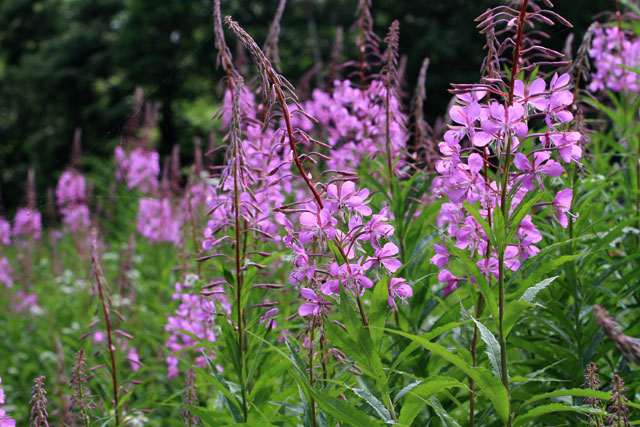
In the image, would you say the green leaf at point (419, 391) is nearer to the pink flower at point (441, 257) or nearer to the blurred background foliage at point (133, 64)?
the pink flower at point (441, 257)

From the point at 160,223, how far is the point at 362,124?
4.12 m

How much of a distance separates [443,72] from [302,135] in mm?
19407

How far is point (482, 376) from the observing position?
5.11 feet

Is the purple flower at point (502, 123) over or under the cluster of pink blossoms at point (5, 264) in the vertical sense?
over

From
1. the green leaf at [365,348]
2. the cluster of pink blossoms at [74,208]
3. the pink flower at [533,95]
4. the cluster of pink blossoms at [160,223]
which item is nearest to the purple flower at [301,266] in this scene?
the green leaf at [365,348]

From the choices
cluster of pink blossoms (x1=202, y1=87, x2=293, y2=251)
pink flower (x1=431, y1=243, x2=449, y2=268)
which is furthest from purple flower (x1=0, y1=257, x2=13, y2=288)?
pink flower (x1=431, y1=243, x2=449, y2=268)

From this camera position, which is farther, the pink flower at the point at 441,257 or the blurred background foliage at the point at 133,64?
the blurred background foliage at the point at 133,64

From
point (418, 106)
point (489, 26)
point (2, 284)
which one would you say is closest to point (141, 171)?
point (2, 284)

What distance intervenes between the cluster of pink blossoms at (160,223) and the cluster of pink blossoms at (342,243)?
5547 millimetres

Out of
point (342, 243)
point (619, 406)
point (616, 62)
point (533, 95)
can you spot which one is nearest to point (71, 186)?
point (616, 62)

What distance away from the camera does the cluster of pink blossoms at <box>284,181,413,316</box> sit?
1.59 m

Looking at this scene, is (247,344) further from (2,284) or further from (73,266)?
(2,284)

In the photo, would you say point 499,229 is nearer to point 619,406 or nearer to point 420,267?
point 619,406

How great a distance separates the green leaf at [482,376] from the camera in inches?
60.6
